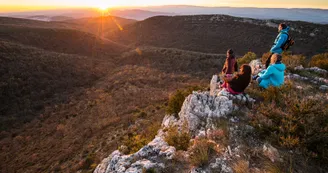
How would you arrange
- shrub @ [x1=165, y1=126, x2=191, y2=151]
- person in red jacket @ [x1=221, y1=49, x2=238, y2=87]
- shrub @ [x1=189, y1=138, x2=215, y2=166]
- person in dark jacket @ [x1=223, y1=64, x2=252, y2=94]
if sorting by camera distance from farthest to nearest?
1. person in red jacket @ [x1=221, y1=49, x2=238, y2=87]
2. person in dark jacket @ [x1=223, y1=64, x2=252, y2=94]
3. shrub @ [x1=165, y1=126, x2=191, y2=151]
4. shrub @ [x1=189, y1=138, x2=215, y2=166]

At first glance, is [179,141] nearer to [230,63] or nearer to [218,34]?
[230,63]

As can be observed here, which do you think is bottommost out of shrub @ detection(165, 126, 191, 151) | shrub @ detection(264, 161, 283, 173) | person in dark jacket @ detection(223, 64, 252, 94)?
shrub @ detection(165, 126, 191, 151)

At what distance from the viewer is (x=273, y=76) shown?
657 centimetres

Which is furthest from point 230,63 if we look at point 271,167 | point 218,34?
point 218,34

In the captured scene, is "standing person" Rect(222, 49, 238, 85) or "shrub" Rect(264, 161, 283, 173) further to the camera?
"standing person" Rect(222, 49, 238, 85)

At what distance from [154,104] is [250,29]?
54.6m

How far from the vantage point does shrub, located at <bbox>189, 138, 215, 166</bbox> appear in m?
3.92

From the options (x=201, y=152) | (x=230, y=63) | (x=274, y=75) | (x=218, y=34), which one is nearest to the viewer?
(x=201, y=152)

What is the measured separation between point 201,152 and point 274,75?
15.1 feet

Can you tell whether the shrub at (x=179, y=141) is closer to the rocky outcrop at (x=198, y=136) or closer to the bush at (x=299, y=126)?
the rocky outcrop at (x=198, y=136)

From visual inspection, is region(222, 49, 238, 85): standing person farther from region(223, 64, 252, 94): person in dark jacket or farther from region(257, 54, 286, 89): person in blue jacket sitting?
region(223, 64, 252, 94): person in dark jacket

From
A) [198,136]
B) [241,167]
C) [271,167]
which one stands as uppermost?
[271,167]

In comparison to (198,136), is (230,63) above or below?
above

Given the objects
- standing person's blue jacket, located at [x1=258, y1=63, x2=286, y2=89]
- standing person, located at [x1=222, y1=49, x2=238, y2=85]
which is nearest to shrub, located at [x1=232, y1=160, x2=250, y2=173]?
standing person's blue jacket, located at [x1=258, y1=63, x2=286, y2=89]
